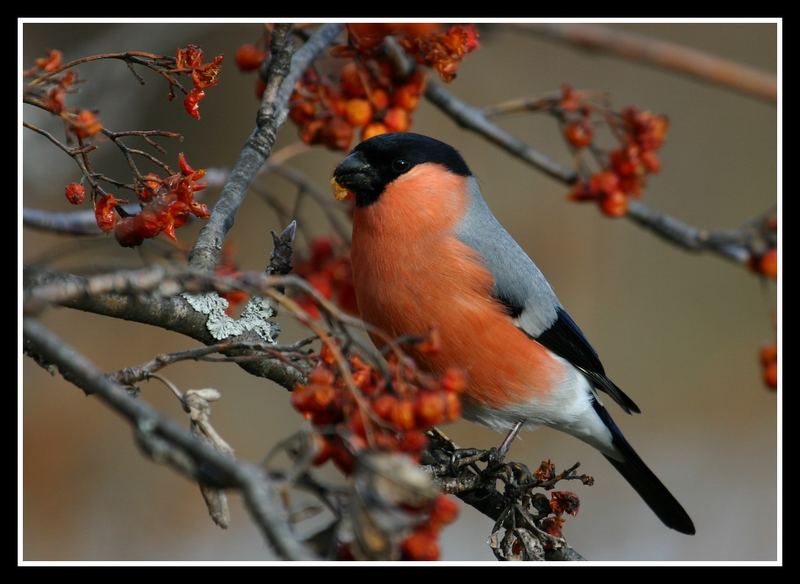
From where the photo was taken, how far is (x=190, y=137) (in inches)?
141

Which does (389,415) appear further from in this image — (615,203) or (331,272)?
(615,203)

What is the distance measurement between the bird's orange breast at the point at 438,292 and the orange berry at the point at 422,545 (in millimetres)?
1101

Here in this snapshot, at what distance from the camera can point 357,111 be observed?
2.89 m

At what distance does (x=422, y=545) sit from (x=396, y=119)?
1.68 m

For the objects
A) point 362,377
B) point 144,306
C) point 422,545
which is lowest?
point 422,545

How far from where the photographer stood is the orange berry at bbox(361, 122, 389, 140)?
296 cm

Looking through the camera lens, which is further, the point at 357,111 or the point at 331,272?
the point at 331,272

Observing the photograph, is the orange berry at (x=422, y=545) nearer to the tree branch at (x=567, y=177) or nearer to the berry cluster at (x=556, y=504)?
the berry cluster at (x=556, y=504)

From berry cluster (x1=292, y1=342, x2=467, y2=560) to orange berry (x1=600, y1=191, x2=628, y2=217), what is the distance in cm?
172

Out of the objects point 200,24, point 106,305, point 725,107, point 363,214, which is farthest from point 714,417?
point 106,305

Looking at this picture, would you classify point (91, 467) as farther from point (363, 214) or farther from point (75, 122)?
point (75, 122)

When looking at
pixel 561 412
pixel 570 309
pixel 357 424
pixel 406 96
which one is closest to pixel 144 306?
pixel 357 424

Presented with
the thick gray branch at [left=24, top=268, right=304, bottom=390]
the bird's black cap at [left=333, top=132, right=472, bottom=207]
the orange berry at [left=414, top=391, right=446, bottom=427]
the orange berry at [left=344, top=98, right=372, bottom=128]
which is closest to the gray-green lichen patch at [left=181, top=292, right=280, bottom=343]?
the thick gray branch at [left=24, top=268, right=304, bottom=390]

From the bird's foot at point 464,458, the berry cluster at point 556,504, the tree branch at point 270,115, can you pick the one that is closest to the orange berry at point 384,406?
the berry cluster at point 556,504
